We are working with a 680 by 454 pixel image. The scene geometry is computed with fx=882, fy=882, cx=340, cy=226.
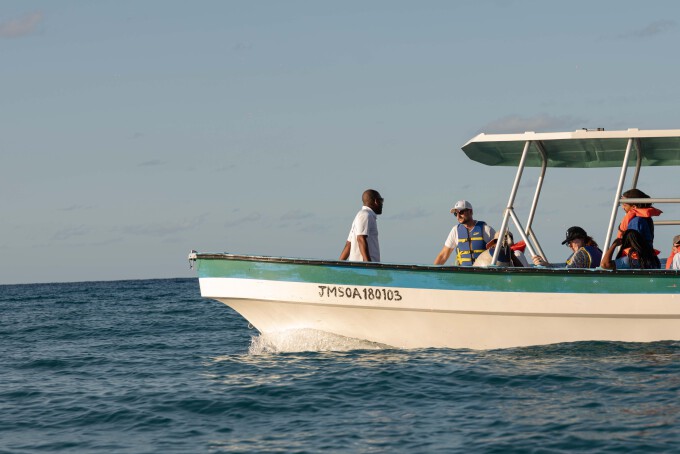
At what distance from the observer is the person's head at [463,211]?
11.1m

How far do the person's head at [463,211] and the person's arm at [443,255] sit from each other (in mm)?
479

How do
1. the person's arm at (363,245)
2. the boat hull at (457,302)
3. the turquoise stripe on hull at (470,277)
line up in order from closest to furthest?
the turquoise stripe on hull at (470,277)
the boat hull at (457,302)
the person's arm at (363,245)

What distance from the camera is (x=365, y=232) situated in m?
10.9

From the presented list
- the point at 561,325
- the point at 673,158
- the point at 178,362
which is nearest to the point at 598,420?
the point at 561,325

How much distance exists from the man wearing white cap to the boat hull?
2.27 feet

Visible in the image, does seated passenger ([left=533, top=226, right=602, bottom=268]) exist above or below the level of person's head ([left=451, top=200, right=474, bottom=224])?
below

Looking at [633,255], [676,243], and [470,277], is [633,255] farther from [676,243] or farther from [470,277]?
[470,277]

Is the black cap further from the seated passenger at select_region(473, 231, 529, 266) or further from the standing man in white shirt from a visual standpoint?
the standing man in white shirt

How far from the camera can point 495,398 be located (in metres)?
8.65

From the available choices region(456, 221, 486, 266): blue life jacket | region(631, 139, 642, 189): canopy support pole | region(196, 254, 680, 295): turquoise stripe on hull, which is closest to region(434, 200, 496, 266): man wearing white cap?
region(456, 221, 486, 266): blue life jacket

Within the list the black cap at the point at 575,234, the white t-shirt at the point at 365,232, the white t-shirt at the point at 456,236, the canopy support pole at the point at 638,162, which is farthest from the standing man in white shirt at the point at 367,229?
the canopy support pole at the point at 638,162

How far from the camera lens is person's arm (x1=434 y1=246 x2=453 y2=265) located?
11461 millimetres

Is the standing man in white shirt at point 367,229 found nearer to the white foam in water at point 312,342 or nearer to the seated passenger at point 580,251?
the white foam in water at point 312,342

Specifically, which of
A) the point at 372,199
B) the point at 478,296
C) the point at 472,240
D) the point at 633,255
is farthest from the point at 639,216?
the point at 372,199
